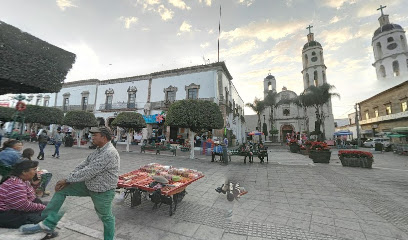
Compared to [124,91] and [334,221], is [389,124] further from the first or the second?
[124,91]

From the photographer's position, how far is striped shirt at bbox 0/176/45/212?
221 centimetres

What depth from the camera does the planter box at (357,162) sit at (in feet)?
28.9

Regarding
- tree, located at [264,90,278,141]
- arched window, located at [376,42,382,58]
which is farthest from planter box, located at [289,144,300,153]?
arched window, located at [376,42,382,58]

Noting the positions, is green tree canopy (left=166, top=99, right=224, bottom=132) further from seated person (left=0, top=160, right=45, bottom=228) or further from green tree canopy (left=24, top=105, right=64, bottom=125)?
green tree canopy (left=24, top=105, right=64, bottom=125)

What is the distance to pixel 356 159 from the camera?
909 centimetres

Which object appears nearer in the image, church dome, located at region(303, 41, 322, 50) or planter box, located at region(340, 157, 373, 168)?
planter box, located at region(340, 157, 373, 168)

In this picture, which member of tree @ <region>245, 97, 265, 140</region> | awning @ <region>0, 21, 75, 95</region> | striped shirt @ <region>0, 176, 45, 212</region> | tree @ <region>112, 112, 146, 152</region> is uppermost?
tree @ <region>245, 97, 265, 140</region>

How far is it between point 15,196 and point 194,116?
983 cm

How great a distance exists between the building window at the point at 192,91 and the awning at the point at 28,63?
14.3m

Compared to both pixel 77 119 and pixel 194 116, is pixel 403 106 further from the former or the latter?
pixel 77 119

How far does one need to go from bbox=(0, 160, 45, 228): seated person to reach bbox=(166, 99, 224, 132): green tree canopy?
9.39m

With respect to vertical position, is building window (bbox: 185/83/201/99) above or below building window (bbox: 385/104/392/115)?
above

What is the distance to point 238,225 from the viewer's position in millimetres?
3188

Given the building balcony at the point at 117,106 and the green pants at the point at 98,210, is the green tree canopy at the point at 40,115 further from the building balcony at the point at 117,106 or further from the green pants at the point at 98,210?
the green pants at the point at 98,210
